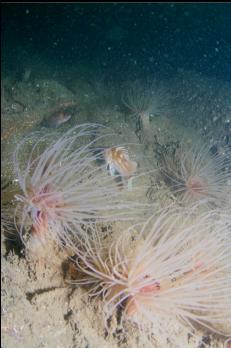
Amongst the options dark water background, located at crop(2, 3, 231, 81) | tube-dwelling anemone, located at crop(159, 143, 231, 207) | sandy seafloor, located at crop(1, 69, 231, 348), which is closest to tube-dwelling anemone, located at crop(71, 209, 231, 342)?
sandy seafloor, located at crop(1, 69, 231, 348)

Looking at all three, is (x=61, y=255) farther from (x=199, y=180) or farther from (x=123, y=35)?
(x=123, y=35)

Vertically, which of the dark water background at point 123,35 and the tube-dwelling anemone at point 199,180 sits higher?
the dark water background at point 123,35

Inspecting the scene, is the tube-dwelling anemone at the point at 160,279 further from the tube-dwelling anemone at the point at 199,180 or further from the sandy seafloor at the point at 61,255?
the tube-dwelling anemone at the point at 199,180

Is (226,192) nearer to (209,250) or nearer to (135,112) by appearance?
(209,250)

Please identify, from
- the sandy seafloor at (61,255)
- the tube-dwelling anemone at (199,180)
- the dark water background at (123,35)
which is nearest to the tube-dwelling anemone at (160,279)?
the sandy seafloor at (61,255)

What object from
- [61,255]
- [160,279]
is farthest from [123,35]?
→ [160,279]

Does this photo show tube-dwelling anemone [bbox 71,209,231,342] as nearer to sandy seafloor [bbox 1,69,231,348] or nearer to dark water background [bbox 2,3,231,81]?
sandy seafloor [bbox 1,69,231,348]

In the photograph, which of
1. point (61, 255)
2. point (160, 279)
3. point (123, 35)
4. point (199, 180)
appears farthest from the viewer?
point (123, 35)
